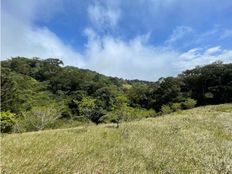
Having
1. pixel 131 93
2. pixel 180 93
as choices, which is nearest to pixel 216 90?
pixel 180 93

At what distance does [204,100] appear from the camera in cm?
9569

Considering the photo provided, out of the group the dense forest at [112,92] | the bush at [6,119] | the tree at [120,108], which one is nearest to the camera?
the tree at [120,108]

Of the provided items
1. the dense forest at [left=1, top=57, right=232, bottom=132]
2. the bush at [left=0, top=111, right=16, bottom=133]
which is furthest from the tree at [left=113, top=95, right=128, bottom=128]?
the dense forest at [left=1, top=57, right=232, bottom=132]

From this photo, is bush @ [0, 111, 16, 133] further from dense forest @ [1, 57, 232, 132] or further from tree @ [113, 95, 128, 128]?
dense forest @ [1, 57, 232, 132]

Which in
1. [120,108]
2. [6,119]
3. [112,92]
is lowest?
[120,108]

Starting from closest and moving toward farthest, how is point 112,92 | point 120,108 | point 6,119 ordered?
point 120,108
point 6,119
point 112,92

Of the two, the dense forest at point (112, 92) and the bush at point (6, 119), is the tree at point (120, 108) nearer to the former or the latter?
the bush at point (6, 119)

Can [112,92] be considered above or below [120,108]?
above

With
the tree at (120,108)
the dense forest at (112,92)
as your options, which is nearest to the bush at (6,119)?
the tree at (120,108)

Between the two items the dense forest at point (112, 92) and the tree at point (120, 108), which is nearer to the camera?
the tree at point (120, 108)

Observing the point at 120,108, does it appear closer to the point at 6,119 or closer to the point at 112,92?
the point at 6,119

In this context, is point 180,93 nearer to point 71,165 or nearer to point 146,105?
A: point 146,105

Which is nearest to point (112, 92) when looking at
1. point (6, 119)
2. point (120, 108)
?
point (6, 119)

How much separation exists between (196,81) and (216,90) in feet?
29.9
